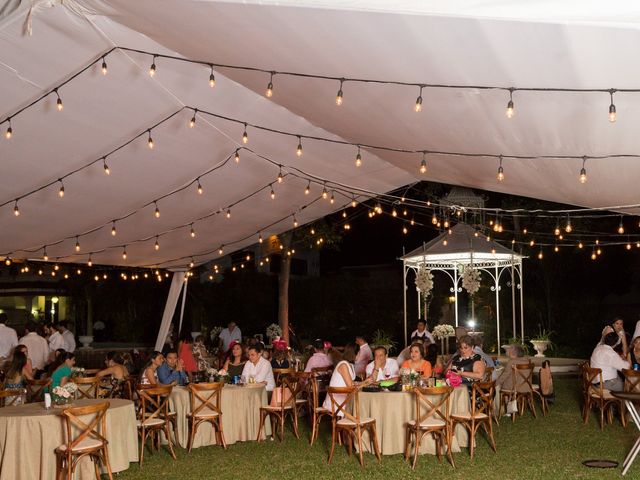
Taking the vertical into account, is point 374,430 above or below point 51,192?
below

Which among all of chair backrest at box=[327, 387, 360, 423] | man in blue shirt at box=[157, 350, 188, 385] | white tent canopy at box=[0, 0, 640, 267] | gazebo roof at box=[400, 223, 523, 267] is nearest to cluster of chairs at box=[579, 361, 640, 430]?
white tent canopy at box=[0, 0, 640, 267]

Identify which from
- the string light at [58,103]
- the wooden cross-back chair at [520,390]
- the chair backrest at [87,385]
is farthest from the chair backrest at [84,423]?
the wooden cross-back chair at [520,390]

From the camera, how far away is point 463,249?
13719 mm

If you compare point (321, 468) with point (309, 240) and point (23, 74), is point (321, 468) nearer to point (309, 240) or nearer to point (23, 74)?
point (23, 74)

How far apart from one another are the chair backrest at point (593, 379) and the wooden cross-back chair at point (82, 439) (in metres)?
5.88

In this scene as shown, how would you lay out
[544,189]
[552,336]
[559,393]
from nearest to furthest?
[544,189], [559,393], [552,336]

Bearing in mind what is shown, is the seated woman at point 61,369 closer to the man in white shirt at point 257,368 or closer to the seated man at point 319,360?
the man in white shirt at point 257,368

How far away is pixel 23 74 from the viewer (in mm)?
6734

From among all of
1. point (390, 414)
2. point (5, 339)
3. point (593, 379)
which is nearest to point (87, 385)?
point (5, 339)

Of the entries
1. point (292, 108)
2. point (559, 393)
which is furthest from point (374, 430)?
point (559, 393)

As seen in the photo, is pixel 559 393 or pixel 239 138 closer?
pixel 239 138

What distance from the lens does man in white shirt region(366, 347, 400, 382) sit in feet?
28.9

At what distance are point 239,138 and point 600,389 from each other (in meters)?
5.33

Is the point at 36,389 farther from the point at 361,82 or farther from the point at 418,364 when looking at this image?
the point at 361,82
